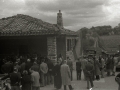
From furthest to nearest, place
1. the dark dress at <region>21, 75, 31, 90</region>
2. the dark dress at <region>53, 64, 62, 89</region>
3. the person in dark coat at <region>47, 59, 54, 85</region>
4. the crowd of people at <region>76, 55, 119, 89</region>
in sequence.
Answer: the person in dark coat at <region>47, 59, 54, 85</region>
the crowd of people at <region>76, 55, 119, 89</region>
the dark dress at <region>53, 64, 62, 89</region>
the dark dress at <region>21, 75, 31, 90</region>

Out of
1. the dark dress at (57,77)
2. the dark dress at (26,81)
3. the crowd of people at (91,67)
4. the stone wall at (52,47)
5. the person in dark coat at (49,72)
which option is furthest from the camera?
the stone wall at (52,47)

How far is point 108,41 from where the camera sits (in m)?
42.6

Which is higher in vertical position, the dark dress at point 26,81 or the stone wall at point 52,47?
the stone wall at point 52,47

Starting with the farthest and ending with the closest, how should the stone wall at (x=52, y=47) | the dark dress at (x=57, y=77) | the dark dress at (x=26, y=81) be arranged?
the stone wall at (x=52, y=47)
the dark dress at (x=57, y=77)
the dark dress at (x=26, y=81)

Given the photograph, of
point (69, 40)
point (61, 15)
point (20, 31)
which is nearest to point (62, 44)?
point (69, 40)

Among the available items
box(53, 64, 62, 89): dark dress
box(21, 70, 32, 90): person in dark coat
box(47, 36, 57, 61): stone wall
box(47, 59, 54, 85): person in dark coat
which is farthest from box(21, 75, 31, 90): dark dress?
box(47, 36, 57, 61): stone wall

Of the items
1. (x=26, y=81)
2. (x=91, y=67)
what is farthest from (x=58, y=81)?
(x=26, y=81)

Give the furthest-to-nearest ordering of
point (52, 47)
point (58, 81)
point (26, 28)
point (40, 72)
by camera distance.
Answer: point (26, 28)
point (52, 47)
point (40, 72)
point (58, 81)

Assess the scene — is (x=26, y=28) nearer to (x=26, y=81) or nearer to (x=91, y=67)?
(x=91, y=67)

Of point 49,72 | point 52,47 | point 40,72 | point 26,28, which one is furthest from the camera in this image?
point 26,28

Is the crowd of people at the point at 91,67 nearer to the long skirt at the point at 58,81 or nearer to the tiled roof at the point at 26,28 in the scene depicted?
the long skirt at the point at 58,81

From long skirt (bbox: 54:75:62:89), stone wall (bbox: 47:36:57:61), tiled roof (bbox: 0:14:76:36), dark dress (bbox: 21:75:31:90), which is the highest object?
tiled roof (bbox: 0:14:76:36)

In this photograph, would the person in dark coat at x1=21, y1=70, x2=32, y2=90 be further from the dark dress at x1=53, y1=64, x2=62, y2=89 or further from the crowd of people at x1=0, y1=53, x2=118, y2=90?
the dark dress at x1=53, y1=64, x2=62, y2=89

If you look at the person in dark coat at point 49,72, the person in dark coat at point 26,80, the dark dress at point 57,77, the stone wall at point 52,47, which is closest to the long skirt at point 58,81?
the dark dress at point 57,77
